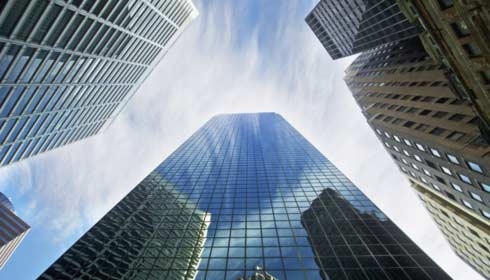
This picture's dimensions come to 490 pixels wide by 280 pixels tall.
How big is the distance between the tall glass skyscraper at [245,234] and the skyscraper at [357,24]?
3740 centimetres

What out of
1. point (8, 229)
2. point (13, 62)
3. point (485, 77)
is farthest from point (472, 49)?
point (8, 229)

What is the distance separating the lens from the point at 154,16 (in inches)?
1919

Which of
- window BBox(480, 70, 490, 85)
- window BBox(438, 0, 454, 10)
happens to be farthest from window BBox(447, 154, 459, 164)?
window BBox(438, 0, 454, 10)

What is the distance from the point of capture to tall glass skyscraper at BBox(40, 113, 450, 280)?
23391 millimetres

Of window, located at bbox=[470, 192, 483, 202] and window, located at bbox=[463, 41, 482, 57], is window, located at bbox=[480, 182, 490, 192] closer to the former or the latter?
window, located at bbox=[470, 192, 483, 202]

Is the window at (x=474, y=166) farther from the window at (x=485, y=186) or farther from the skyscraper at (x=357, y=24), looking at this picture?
the skyscraper at (x=357, y=24)

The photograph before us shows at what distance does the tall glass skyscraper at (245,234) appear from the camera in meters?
23.4

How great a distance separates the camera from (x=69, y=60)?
36062 mm

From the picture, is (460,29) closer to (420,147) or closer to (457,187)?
(420,147)

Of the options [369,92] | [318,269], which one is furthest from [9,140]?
[369,92]

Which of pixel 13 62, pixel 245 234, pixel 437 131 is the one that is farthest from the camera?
pixel 437 131

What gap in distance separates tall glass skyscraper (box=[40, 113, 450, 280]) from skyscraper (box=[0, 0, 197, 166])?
62.4ft

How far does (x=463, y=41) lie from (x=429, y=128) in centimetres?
2411

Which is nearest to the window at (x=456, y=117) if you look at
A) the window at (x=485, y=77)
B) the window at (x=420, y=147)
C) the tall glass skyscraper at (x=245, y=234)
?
the window at (x=420, y=147)
